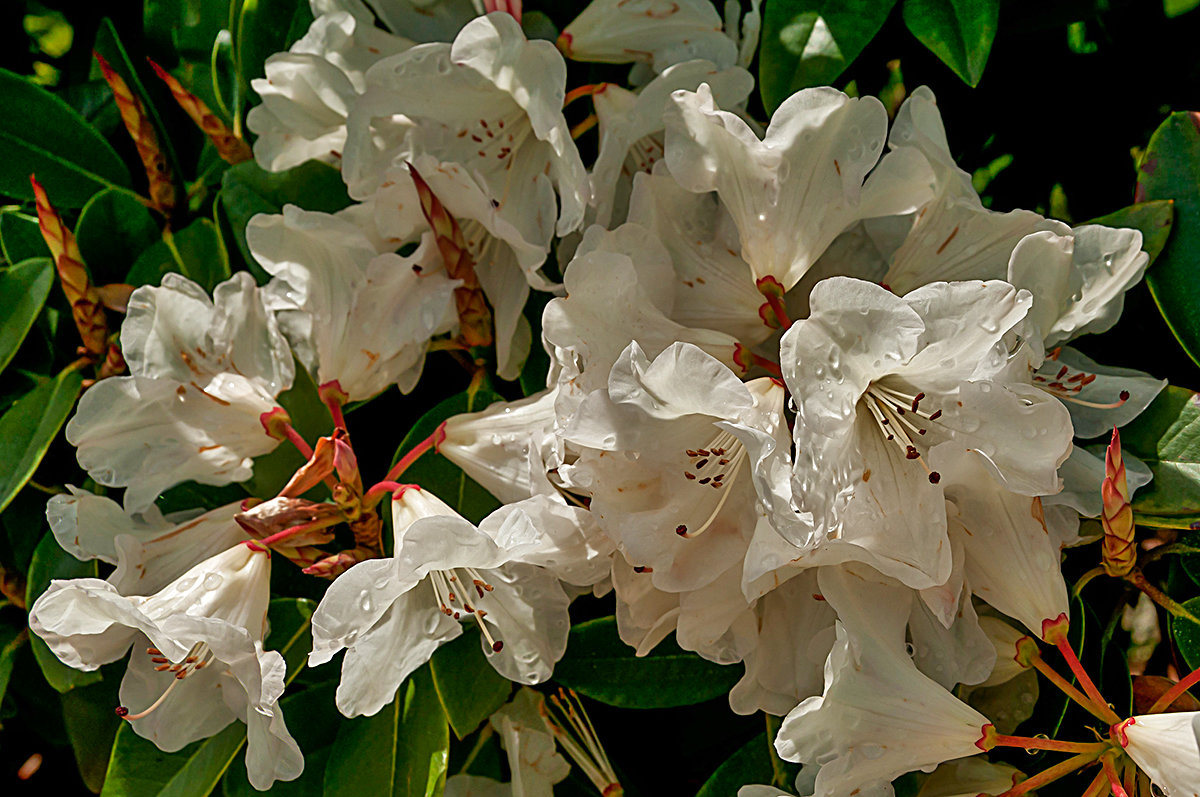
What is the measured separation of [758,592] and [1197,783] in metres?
0.32

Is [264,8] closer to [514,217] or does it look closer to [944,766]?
[514,217]

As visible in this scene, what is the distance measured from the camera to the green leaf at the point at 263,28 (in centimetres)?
106


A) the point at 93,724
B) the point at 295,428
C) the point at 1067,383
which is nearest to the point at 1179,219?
the point at 1067,383

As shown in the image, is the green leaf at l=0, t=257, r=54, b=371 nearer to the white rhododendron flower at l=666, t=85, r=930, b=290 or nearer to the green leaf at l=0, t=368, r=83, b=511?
the green leaf at l=0, t=368, r=83, b=511

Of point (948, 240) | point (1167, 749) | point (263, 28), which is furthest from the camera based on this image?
point (263, 28)

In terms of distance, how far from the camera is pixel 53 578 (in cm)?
105

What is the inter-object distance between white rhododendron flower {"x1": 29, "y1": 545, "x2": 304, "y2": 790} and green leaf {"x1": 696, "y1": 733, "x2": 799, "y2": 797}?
380 mm

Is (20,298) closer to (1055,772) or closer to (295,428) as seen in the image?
(295,428)

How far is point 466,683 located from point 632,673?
0.16m

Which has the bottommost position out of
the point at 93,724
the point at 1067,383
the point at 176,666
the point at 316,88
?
the point at 93,724

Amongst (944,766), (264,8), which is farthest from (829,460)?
(264,8)

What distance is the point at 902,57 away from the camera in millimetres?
1052

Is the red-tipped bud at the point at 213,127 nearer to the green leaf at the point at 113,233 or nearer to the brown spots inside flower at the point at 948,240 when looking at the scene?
the green leaf at the point at 113,233

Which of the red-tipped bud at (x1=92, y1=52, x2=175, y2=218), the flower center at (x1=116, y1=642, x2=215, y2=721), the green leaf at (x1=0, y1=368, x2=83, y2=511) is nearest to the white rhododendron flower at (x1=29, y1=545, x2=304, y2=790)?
the flower center at (x1=116, y1=642, x2=215, y2=721)
